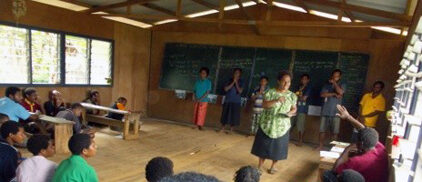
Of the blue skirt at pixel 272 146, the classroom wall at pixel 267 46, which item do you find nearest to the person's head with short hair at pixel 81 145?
the blue skirt at pixel 272 146

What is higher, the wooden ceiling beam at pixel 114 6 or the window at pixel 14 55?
the wooden ceiling beam at pixel 114 6

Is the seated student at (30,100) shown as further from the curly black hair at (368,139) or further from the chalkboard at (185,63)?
the curly black hair at (368,139)

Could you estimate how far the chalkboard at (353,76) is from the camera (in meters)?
5.77

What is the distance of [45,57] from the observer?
18.0ft

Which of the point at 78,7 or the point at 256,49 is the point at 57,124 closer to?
the point at 78,7

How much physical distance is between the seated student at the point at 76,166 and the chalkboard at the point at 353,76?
516 cm

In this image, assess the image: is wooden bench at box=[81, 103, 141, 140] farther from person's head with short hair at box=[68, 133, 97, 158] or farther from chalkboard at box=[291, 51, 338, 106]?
chalkboard at box=[291, 51, 338, 106]

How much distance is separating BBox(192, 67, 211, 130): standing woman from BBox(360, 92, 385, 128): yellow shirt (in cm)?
307

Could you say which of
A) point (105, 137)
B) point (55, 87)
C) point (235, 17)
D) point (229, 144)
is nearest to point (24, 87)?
→ point (55, 87)

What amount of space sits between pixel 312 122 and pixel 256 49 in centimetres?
195

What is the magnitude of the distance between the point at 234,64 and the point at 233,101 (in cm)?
91

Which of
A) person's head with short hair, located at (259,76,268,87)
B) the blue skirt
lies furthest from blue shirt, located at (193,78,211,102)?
the blue skirt

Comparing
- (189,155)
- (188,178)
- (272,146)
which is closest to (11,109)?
(189,155)

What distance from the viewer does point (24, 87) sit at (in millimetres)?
5109
